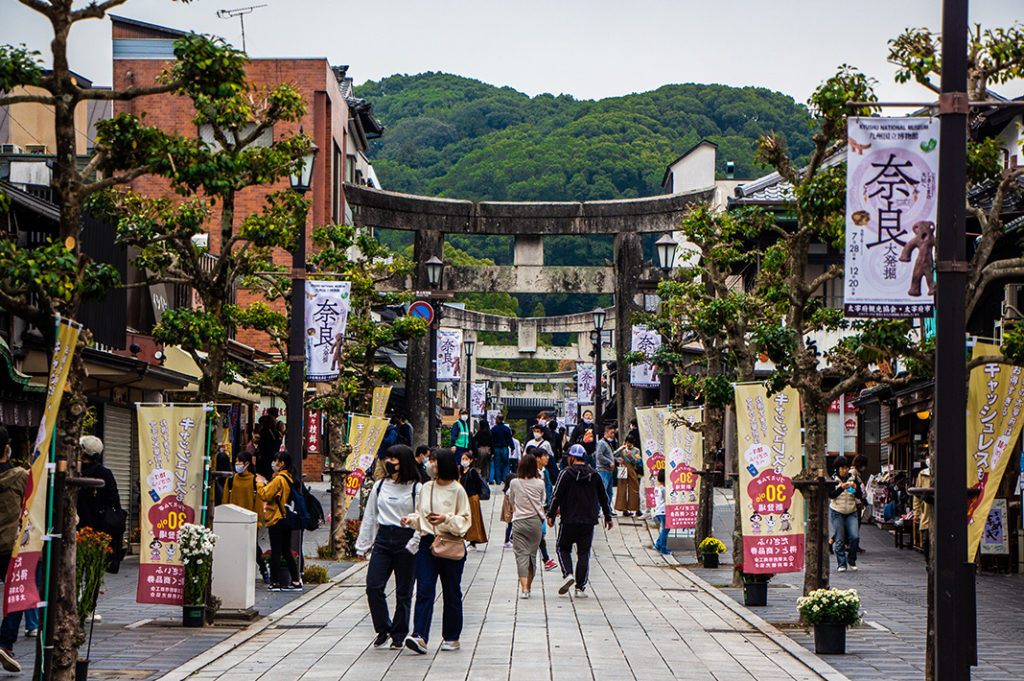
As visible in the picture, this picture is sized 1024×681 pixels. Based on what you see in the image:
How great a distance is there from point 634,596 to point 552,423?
18615 millimetres

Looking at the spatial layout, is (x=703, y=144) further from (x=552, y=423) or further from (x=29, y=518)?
(x=29, y=518)

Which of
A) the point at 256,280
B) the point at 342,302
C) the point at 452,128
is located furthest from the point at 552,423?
the point at 452,128

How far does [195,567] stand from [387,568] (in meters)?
2.39

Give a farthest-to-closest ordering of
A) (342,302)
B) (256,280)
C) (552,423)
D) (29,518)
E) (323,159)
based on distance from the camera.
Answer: (323,159)
(552,423)
(256,280)
(342,302)
(29,518)

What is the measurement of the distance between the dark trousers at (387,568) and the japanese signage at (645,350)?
18293 mm

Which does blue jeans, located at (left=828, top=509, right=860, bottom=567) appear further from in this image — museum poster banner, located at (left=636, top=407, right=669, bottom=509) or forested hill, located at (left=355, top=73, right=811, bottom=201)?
forested hill, located at (left=355, top=73, right=811, bottom=201)

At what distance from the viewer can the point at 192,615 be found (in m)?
12.9

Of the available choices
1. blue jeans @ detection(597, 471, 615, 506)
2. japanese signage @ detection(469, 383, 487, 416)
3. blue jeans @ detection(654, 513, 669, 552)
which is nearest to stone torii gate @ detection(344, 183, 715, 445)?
blue jeans @ detection(597, 471, 615, 506)

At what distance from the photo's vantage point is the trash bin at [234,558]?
530 inches

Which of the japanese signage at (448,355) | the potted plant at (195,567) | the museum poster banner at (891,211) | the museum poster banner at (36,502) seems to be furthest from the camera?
the japanese signage at (448,355)

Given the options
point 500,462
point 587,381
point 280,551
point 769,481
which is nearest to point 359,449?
point 280,551

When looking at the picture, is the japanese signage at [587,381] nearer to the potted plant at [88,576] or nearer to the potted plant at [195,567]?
the potted plant at [195,567]

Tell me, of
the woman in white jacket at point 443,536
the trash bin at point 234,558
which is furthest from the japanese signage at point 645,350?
the woman in white jacket at point 443,536

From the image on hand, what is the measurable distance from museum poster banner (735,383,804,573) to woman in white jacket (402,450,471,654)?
3.87m
